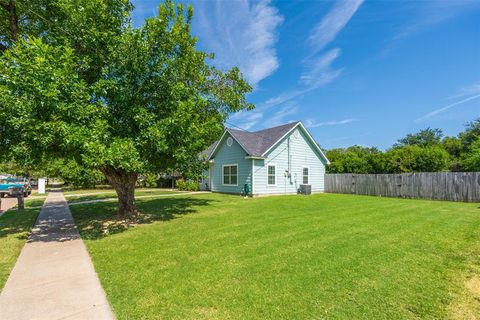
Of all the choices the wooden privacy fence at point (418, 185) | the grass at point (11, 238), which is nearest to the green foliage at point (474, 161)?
the wooden privacy fence at point (418, 185)

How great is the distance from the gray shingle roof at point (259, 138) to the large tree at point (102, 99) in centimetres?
873

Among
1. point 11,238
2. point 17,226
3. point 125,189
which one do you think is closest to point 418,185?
point 125,189

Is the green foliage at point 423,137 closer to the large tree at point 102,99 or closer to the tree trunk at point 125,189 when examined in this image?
the large tree at point 102,99

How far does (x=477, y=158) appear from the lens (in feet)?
57.4

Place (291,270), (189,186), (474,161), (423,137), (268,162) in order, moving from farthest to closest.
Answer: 1. (423,137)
2. (189,186)
3. (268,162)
4. (474,161)
5. (291,270)

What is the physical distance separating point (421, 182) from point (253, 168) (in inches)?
434

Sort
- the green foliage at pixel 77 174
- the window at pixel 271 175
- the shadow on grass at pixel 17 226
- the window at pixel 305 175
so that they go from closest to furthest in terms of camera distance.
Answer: the shadow on grass at pixel 17 226
the window at pixel 271 175
the window at pixel 305 175
the green foliage at pixel 77 174

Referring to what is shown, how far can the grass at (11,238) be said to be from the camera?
5.02 meters

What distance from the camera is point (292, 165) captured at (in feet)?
68.4

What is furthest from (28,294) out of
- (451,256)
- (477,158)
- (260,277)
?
(477,158)

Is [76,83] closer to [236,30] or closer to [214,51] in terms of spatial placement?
[236,30]

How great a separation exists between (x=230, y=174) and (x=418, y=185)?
12.9 m

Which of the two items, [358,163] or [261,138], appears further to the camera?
[358,163]

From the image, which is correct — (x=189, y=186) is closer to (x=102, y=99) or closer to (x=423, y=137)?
(x=102, y=99)
